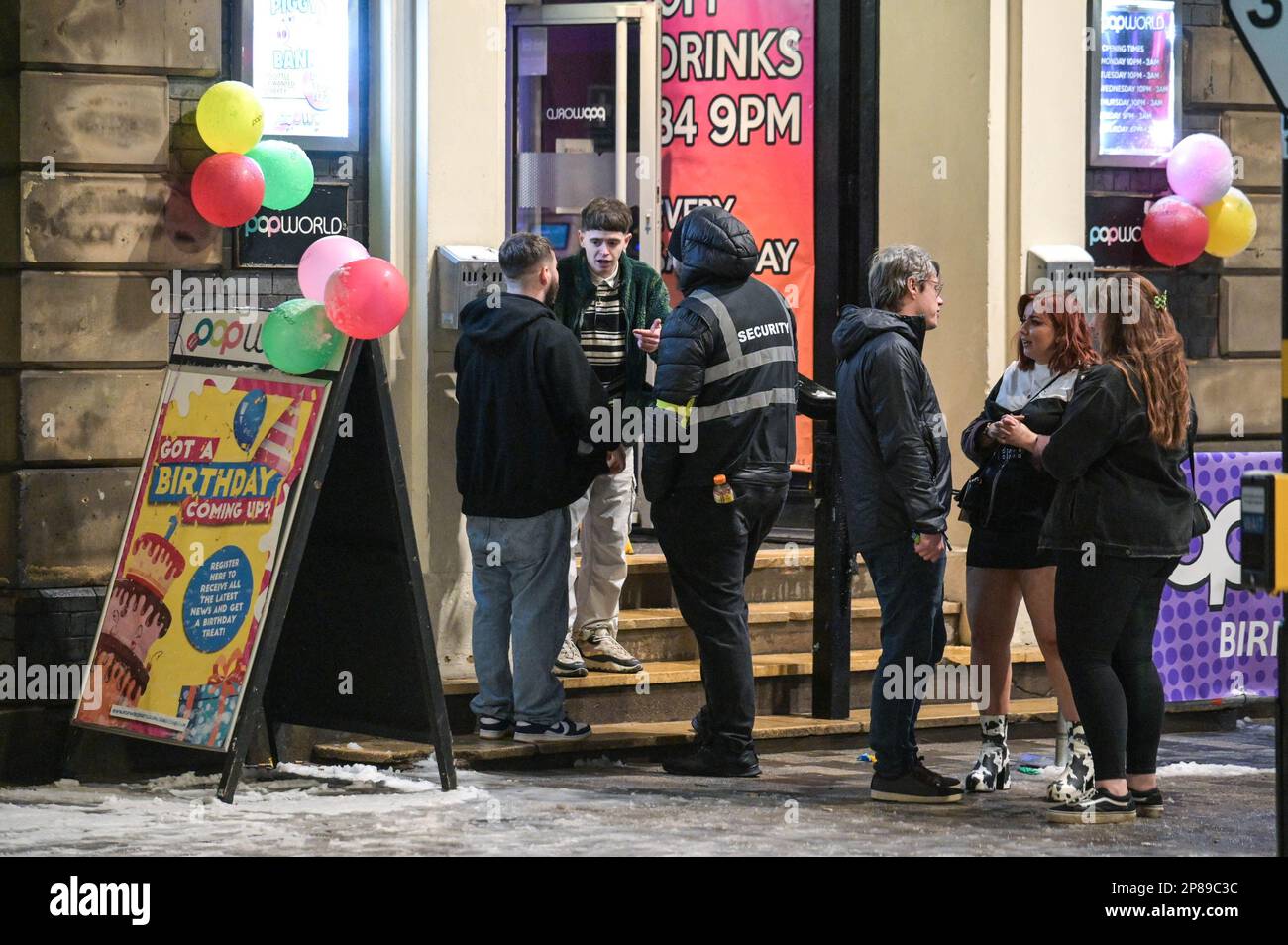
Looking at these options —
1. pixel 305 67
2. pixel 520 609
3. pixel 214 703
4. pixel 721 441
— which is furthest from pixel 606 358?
pixel 214 703

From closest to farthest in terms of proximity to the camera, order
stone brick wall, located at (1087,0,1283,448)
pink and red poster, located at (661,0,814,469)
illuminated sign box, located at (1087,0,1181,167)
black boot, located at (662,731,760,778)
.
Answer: black boot, located at (662,731,760,778)
illuminated sign box, located at (1087,0,1181,167)
stone brick wall, located at (1087,0,1283,448)
pink and red poster, located at (661,0,814,469)

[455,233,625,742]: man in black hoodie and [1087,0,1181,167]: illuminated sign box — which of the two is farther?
[1087,0,1181,167]: illuminated sign box

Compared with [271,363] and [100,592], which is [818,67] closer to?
[271,363]

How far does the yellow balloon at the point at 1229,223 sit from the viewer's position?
10.0 m

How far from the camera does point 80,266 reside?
7.93 meters

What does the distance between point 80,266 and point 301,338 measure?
1254mm

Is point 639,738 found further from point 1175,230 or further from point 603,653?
point 1175,230

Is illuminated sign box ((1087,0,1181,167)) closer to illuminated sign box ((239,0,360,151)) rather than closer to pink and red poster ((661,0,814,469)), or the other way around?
pink and red poster ((661,0,814,469))

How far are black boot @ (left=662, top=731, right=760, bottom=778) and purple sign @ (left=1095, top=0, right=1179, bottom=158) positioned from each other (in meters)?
3.81

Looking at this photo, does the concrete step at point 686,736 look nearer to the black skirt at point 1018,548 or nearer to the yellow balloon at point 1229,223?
the black skirt at point 1018,548

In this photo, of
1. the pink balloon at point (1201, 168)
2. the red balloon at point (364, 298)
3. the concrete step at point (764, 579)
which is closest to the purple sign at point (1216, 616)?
the pink balloon at point (1201, 168)

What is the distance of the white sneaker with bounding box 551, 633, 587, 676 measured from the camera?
339 inches

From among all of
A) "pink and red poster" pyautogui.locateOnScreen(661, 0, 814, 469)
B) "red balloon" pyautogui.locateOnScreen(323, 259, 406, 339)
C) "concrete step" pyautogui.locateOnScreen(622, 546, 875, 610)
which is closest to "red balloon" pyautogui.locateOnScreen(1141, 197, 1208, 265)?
"pink and red poster" pyautogui.locateOnScreen(661, 0, 814, 469)
